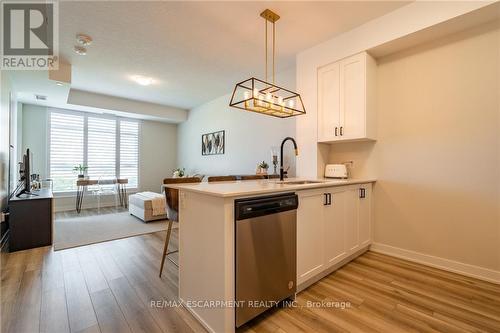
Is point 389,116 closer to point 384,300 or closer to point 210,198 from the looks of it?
point 384,300

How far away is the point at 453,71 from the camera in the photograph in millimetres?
2408

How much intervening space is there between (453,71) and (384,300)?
249 centimetres

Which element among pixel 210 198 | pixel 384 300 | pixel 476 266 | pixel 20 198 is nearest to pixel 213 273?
pixel 210 198

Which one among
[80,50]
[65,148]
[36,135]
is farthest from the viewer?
[65,148]

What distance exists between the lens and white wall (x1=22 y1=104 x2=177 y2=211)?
17.3 ft

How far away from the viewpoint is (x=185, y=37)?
2.96m

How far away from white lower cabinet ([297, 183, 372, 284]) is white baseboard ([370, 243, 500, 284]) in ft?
0.97

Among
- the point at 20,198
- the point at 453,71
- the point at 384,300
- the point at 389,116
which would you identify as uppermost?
the point at 453,71

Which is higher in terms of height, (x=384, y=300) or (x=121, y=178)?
(x=121, y=178)

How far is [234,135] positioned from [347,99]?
2825mm

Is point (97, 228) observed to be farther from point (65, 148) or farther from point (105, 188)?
point (65, 148)

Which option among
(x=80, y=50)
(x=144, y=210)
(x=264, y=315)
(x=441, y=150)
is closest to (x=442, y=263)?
(x=441, y=150)

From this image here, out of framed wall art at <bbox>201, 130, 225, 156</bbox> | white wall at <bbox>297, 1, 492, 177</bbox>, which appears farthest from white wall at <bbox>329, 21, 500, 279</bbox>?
framed wall art at <bbox>201, 130, 225, 156</bbox>

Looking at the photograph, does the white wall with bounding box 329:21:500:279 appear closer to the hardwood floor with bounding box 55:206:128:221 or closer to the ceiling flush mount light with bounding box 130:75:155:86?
the ceiling flush mount light with bounding box 130:75:155:86
